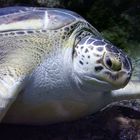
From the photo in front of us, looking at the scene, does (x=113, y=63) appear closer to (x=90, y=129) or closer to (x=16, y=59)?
(x=90, y=129)

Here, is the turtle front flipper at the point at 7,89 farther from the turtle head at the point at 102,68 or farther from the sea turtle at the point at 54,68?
the turtle head at the point at 102,68

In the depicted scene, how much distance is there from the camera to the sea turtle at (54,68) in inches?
80.4

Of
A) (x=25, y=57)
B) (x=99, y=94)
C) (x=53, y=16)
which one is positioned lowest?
(x=99, y=94)

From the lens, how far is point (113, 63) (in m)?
2.05

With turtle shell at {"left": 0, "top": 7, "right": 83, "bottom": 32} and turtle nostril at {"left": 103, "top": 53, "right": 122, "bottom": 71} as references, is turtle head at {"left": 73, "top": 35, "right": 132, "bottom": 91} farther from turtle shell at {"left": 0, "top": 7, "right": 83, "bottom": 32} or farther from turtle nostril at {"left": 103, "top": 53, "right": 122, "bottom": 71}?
turtle shell at {"left": 0, "top": 7, "right": 83, "bottom": 32}

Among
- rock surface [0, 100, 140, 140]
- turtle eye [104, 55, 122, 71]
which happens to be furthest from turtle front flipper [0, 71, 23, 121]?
turtle eye [104, 55, 122, 71]

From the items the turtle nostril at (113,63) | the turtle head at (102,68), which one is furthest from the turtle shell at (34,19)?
the turtle nostril at (113,63)

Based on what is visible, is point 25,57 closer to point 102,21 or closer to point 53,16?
point 53,16

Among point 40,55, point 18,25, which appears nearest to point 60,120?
point 40,55

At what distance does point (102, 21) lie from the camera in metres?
3.88

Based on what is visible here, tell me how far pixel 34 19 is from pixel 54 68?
34cm

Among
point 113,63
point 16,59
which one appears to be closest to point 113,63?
point 113,63

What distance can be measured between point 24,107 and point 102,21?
202cm

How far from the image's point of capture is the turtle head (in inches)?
80.3
